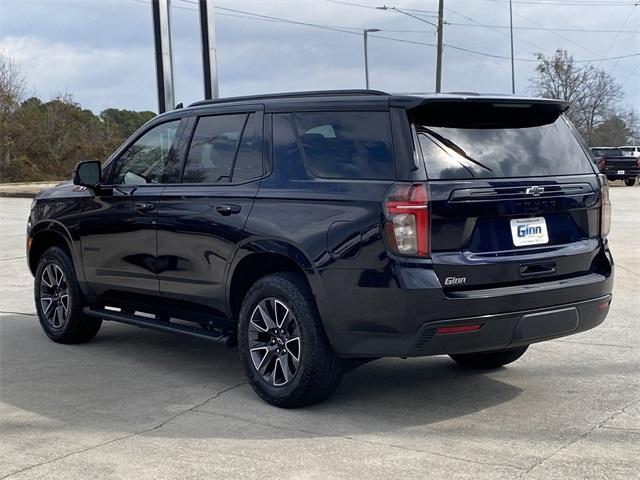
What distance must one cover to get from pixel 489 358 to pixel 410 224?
1.90 m

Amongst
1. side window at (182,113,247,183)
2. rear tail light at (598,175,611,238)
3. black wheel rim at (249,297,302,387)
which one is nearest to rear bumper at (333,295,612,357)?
black wheel rim at (249,297,302,387)

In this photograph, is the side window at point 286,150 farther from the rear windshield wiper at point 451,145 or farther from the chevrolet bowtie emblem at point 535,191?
the chevrolet bowtie emblem at point 535,191

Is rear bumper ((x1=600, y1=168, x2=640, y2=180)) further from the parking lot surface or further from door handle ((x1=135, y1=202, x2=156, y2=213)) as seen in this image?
door handle ((x1=135, y1=202, x2=156, y2=213))

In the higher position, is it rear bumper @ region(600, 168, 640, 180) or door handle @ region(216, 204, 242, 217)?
door handle @ region(216, 204, 242, 217)

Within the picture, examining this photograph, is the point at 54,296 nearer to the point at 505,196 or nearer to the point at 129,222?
the point at 129,222

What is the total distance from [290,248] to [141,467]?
60.7 inches

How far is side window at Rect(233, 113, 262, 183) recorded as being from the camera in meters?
5.95

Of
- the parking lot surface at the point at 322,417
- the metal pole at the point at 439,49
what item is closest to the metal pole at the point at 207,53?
the parking lot surface at the point at 322,417

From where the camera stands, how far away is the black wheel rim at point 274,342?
18.1 ft

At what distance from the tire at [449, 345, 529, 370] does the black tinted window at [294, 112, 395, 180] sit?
1.80 metres

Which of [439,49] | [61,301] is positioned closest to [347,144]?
[61,301]

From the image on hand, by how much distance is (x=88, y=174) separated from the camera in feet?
23.4

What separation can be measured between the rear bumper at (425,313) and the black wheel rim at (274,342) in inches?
12.9

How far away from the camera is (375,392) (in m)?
5.98
